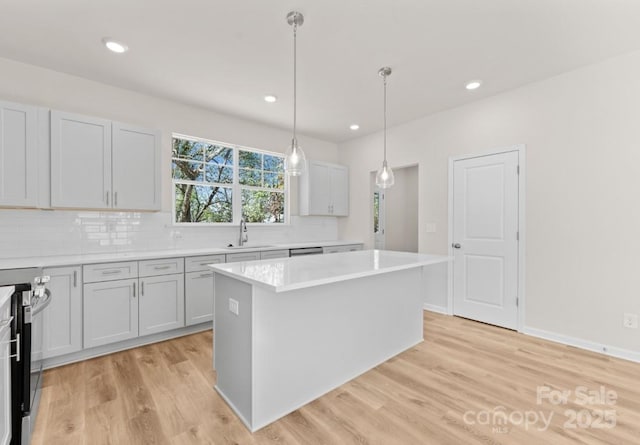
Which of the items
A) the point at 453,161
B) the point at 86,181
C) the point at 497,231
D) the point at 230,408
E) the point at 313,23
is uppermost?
the point at 313,23

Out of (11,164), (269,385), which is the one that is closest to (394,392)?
(269,385)

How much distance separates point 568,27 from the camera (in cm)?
232

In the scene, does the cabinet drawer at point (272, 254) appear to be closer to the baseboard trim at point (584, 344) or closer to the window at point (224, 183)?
the window at point (224, 183)

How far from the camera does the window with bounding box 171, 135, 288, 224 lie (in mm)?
3902

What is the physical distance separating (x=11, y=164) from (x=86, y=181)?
1.69 feet

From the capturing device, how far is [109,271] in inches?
109

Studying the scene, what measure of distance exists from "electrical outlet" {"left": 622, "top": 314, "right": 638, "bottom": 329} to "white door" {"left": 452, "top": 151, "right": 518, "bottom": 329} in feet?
2.90

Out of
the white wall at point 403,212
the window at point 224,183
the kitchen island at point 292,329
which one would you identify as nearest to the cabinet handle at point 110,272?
the window at point 224,183

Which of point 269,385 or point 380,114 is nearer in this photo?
point 269,385

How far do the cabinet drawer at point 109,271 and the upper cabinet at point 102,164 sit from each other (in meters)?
0.62

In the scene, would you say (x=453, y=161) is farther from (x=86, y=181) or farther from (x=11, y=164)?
(x=11, y=164)

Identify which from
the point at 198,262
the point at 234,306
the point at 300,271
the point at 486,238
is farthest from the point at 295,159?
the point at 486,238

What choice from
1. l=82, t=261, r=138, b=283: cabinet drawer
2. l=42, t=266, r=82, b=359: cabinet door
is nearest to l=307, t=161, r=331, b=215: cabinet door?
l=82, t=261, r=138, b=283: cabinet drawer

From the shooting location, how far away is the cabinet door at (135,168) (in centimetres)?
305
